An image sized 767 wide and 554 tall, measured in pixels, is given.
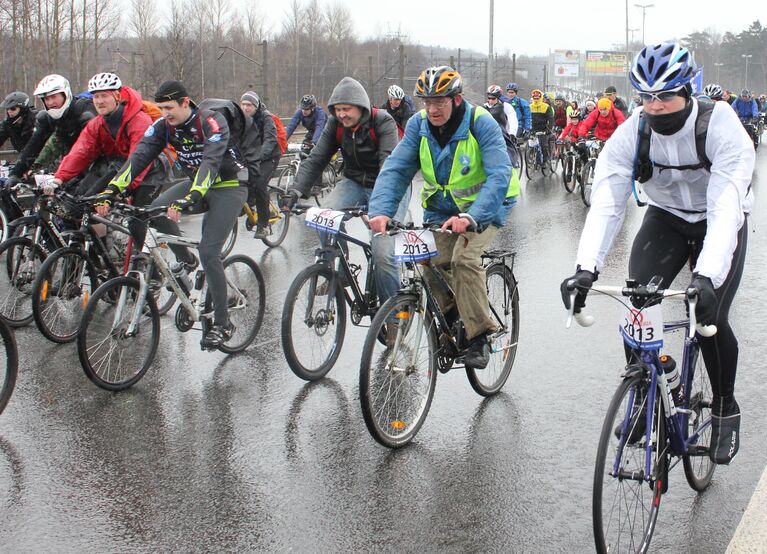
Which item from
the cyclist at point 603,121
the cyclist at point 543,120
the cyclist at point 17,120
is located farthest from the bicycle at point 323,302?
the cyclist at point 543,120

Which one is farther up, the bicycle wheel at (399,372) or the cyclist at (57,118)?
the cyclist at (57,118)

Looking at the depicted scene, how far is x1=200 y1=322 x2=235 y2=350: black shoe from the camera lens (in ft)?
21.3

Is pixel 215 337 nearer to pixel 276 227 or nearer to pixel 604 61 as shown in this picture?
pixel 276 227

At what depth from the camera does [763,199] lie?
54.0 ft

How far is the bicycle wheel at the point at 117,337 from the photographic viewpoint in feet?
18.8

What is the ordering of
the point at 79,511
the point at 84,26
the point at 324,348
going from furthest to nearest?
1. the point at 84,26
2. the point at 324,348
3. the point at 79,511

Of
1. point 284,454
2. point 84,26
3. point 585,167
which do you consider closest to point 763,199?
point 585,167

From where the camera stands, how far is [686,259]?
4391mm

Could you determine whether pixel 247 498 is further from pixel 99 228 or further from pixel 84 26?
pixel 84 26

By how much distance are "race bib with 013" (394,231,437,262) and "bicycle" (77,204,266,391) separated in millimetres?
1920

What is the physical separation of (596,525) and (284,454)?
2.00 m

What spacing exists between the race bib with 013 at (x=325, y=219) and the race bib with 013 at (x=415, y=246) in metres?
0.95

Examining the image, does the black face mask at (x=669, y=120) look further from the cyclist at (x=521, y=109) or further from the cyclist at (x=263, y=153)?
the cyclist at (x=521, y=109)

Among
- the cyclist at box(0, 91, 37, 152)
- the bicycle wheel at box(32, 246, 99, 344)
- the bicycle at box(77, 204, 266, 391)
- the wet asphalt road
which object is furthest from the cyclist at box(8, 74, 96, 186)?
the wet asphalt road
